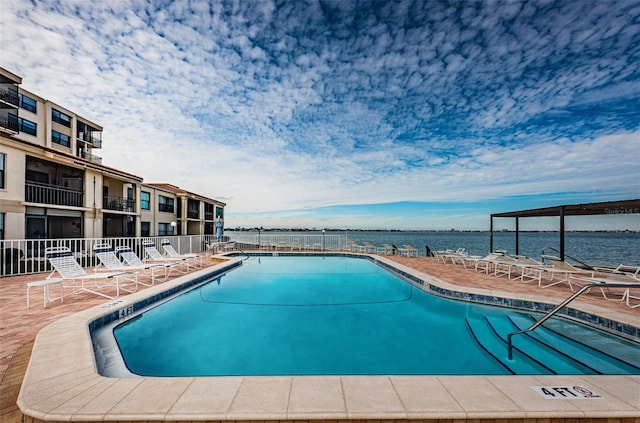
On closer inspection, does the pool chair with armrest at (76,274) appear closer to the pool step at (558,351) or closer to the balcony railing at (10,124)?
the pool step at (558,351)

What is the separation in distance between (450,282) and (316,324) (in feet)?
13.8

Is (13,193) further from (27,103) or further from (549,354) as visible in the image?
(549,354)

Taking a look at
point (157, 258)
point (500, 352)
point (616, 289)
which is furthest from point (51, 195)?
point (616, 289)

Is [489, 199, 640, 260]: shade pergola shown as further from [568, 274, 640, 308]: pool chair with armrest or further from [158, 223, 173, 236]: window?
[158, 223, 173, 236]: window

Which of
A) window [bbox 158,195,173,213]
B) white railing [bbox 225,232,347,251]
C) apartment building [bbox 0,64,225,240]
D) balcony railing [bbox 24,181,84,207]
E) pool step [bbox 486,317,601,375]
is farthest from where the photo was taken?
window [bbox 158,195,173,213]

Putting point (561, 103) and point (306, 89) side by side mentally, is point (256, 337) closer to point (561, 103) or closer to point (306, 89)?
point (306, 89)

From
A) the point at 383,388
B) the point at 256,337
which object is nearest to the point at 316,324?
the point at 256,337

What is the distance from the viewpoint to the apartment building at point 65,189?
9641 millimetres

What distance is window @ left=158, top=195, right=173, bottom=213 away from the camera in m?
18.5

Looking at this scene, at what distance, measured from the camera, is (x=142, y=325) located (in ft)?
15.1

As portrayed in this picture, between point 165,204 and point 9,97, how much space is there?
35.4 ft

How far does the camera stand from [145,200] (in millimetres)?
17125

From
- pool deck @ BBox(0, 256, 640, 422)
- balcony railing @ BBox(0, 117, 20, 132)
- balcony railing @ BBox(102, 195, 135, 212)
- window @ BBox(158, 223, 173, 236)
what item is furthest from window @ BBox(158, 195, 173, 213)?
pool deck @ BBox(0, 256, 640, 422)

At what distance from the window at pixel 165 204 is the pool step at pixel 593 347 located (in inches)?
786
